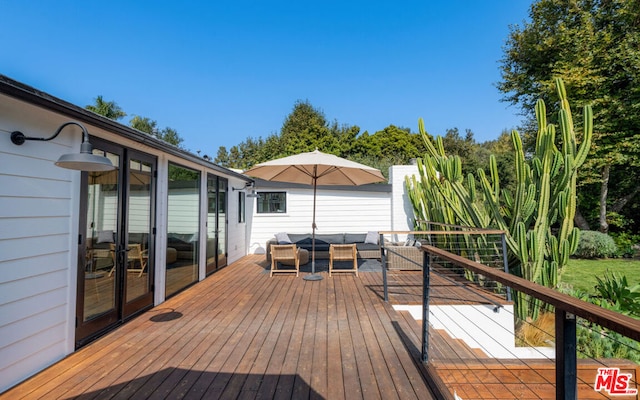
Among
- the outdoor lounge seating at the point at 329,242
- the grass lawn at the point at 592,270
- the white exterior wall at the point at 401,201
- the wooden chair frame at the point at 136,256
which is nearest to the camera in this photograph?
the wooden chair frame at the point at 136,256

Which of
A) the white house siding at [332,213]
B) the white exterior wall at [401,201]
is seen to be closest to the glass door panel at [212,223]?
the white house siding at [332,213]

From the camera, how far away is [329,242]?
339 inches

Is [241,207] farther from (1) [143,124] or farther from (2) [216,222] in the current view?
(1) [143,124]

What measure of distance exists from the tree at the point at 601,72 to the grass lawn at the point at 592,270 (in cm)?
310

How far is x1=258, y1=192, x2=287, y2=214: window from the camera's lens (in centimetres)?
990

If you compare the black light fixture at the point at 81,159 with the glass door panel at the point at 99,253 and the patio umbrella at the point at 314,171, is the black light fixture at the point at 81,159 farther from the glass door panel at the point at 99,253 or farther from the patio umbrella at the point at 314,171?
the patio umbrella at the point at 314,171

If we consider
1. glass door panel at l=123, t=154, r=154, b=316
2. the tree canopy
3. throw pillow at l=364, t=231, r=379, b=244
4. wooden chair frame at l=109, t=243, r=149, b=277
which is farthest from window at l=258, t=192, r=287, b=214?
the tree canopy

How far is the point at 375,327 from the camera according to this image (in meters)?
3.50

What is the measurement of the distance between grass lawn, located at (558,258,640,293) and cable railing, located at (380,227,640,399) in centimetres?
306

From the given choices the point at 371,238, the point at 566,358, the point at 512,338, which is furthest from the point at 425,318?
the point at 371,238

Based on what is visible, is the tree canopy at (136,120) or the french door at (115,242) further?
the tree canopy at (136,120)

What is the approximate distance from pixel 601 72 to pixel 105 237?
1676 cm

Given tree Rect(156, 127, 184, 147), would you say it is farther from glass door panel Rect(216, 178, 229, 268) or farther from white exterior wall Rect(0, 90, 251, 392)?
white exterior wall Rect(0, 90, 251, 392)

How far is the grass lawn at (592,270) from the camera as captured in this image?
24.1 feet
